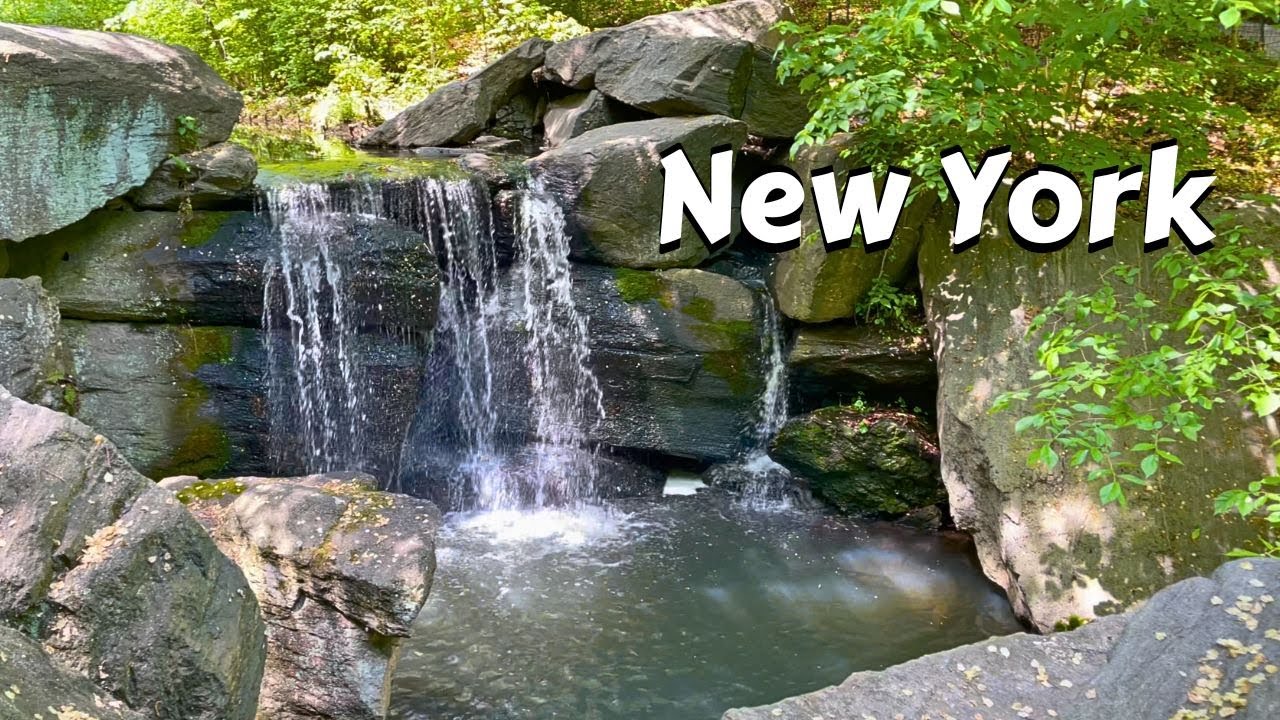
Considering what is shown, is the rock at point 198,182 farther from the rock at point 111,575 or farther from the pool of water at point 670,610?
the rock at point 111,575

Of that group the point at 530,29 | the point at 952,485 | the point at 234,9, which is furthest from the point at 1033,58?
the point at 234,9

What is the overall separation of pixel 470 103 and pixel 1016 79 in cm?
555

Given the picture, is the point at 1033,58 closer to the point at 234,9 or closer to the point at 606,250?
the point at 606,250

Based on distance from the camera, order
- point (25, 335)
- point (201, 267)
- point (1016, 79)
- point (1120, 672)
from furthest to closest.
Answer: point (201, 267)
point (1016, 79)
point (25, 335)
point (1120, 672)

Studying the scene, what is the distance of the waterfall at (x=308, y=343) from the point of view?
6320mm

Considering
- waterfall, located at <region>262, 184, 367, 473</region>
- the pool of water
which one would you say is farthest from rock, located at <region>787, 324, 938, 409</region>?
waterfall, located at <region>262, 184, 367, 473</region>

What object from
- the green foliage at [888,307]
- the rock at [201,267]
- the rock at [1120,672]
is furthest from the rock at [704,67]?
the rock at [1120,672]

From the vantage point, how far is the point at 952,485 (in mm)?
5758

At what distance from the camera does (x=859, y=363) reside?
6.68 m

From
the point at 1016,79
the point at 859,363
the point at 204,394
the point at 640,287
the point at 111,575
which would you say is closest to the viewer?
the point at 111,575

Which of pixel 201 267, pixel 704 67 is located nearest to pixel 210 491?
pixel 201 267

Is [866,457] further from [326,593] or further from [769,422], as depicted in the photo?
[326,593]

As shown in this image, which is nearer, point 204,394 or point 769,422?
point 204,394

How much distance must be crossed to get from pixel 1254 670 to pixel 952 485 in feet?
11.8
